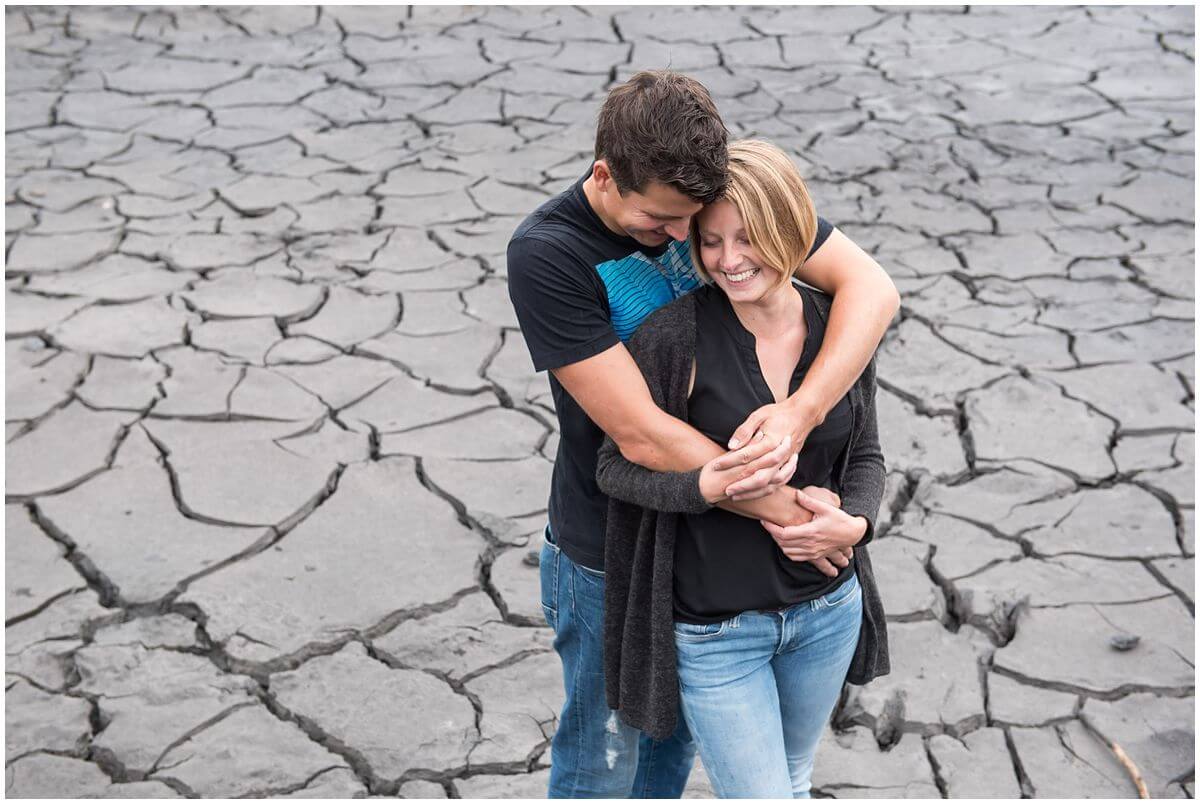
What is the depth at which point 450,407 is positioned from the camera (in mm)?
3977

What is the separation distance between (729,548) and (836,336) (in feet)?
1.08

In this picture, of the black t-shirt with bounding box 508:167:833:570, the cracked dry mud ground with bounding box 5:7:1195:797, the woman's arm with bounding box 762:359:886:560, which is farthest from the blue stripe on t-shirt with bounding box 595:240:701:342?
the cracked dry mud ground with bounding box 5:7:1195:797

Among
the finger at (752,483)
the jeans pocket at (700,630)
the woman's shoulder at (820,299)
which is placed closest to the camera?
the finger at (752,483)

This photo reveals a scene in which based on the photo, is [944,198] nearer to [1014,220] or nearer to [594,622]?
[1014,220]

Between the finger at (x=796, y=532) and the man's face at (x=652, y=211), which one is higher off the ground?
the man's face at (x=652, y=211)

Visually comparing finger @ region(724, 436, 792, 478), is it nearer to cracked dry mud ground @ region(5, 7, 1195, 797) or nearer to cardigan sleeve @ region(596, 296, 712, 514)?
cardigan sleeve @ region(596, 296, 712, 514)

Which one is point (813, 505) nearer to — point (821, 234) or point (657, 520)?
point (657, 520)

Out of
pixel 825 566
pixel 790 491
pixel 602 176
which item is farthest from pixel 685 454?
pixel 602 176

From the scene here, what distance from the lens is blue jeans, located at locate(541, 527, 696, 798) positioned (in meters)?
1.88

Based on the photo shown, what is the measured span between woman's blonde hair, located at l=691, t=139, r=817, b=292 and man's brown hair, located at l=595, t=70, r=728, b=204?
0.04m

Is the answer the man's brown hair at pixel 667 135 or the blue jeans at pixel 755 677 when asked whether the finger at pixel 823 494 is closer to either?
the blue jeans at pixel 755 677

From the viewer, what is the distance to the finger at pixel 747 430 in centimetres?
167

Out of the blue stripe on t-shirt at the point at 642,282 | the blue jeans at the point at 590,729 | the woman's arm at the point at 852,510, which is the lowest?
the blue jeans at the point at 590,729

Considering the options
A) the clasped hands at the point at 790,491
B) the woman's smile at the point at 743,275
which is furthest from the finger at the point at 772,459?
the woman's smile at the point at 743,275
